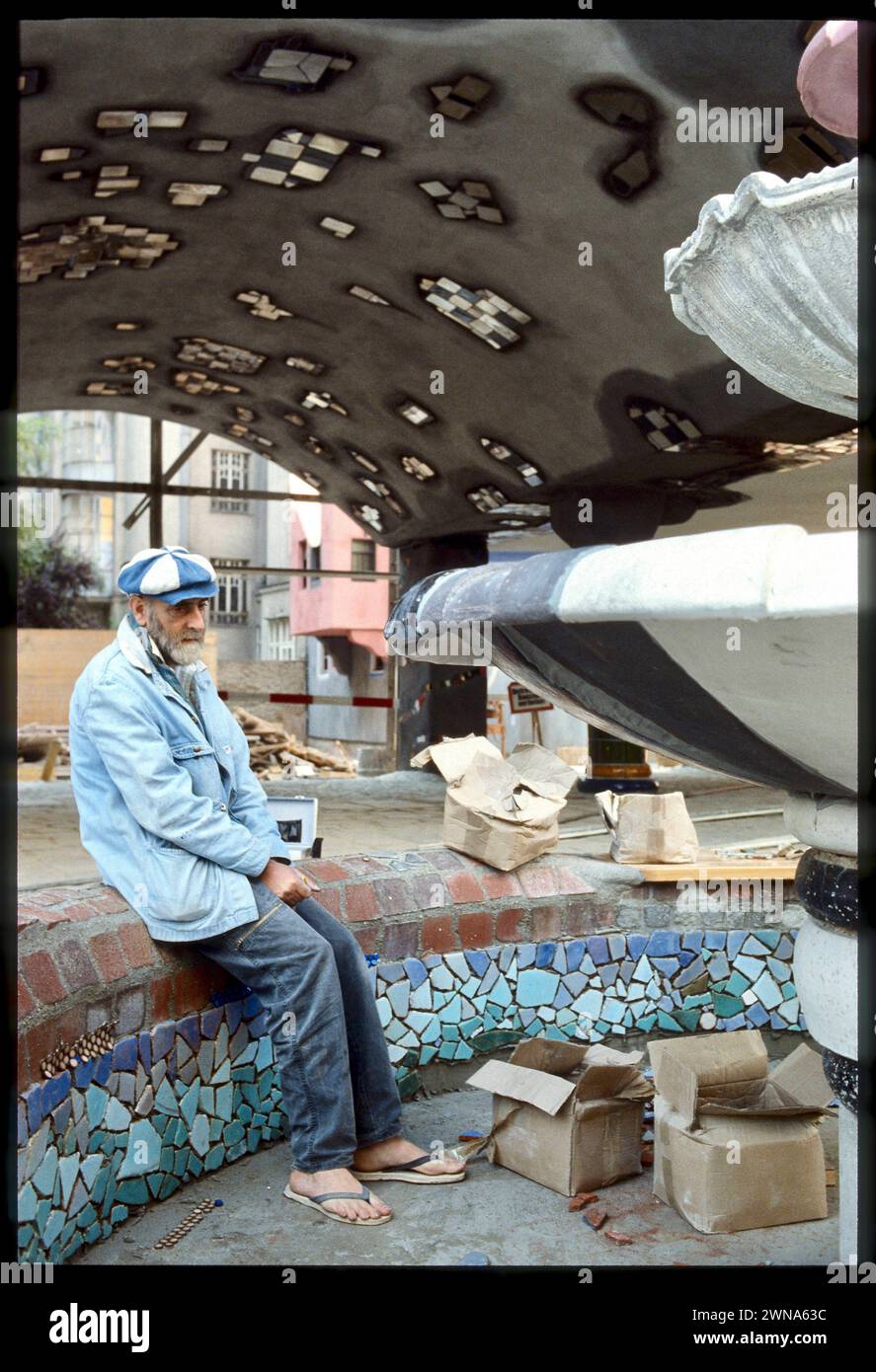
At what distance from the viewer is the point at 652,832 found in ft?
15.1

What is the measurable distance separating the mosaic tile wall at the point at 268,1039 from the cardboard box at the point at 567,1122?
680 millimetres

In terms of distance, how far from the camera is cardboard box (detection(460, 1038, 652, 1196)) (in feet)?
10.8

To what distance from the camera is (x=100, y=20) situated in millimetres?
4723

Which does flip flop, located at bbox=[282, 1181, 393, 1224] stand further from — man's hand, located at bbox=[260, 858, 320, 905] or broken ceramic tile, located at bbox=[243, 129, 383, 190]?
broken ceramic tile, located at bbox=[243, 129, 383, 190]

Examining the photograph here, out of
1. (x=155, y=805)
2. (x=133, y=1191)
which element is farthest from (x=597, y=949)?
(x=155, y=805)

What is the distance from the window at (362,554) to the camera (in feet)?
93.6

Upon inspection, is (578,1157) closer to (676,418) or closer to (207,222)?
(676,418)

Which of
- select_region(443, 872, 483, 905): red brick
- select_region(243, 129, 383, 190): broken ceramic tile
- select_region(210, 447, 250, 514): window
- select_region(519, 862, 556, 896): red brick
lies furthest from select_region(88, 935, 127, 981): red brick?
select_region(210, 447, 250, 514): window

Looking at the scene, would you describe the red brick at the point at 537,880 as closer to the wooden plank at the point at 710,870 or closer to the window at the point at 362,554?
the wooden plank at the point at 710,870

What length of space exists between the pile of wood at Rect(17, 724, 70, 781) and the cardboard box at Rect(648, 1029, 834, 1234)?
931 centimetres

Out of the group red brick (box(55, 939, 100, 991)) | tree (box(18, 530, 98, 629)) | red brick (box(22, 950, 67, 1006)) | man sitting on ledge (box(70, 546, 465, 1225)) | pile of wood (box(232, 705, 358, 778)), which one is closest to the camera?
red brick (box(22, 950, 67, 1006))

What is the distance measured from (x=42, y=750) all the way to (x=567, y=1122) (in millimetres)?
14112

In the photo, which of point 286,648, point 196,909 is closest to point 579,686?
point 196,909

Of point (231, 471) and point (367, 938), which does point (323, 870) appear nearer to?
point (367, 938)
